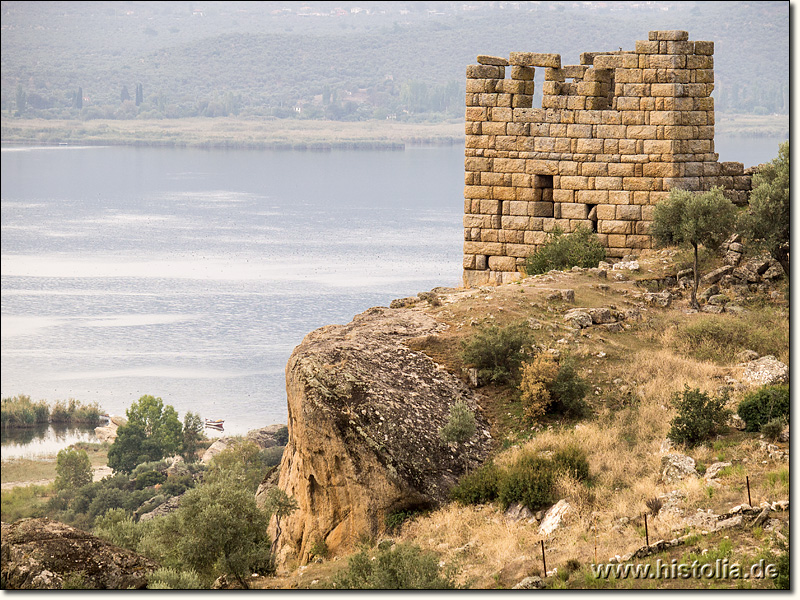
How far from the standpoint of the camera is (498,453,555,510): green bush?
10.6 m

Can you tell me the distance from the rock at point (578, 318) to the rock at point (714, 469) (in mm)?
3480

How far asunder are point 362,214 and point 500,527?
84738 mm

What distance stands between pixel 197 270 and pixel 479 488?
60549 millimetres

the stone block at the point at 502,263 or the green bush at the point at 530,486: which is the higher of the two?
the stone block at the point at 502,263

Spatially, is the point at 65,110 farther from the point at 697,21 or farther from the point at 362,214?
the point at 697,21

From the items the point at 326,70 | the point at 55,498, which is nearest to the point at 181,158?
the point at 326,70

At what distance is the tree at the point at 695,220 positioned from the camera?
52.0 feet

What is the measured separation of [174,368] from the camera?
46969 mm

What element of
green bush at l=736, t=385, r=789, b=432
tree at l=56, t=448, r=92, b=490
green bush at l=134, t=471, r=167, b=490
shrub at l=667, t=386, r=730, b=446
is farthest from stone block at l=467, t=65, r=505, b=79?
tree at l=56, t=448, r=92, b=490

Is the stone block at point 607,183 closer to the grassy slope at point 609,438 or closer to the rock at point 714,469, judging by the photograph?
the grassy slope at point 609,438

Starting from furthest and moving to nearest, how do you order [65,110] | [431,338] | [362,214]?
[362,214]
[65,110]
[431,338]

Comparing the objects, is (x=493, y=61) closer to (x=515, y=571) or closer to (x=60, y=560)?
(x=515, y=571)

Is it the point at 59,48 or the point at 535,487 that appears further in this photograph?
the point at 59,48

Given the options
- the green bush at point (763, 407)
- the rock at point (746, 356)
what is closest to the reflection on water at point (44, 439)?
the rock at point (746, 356)
